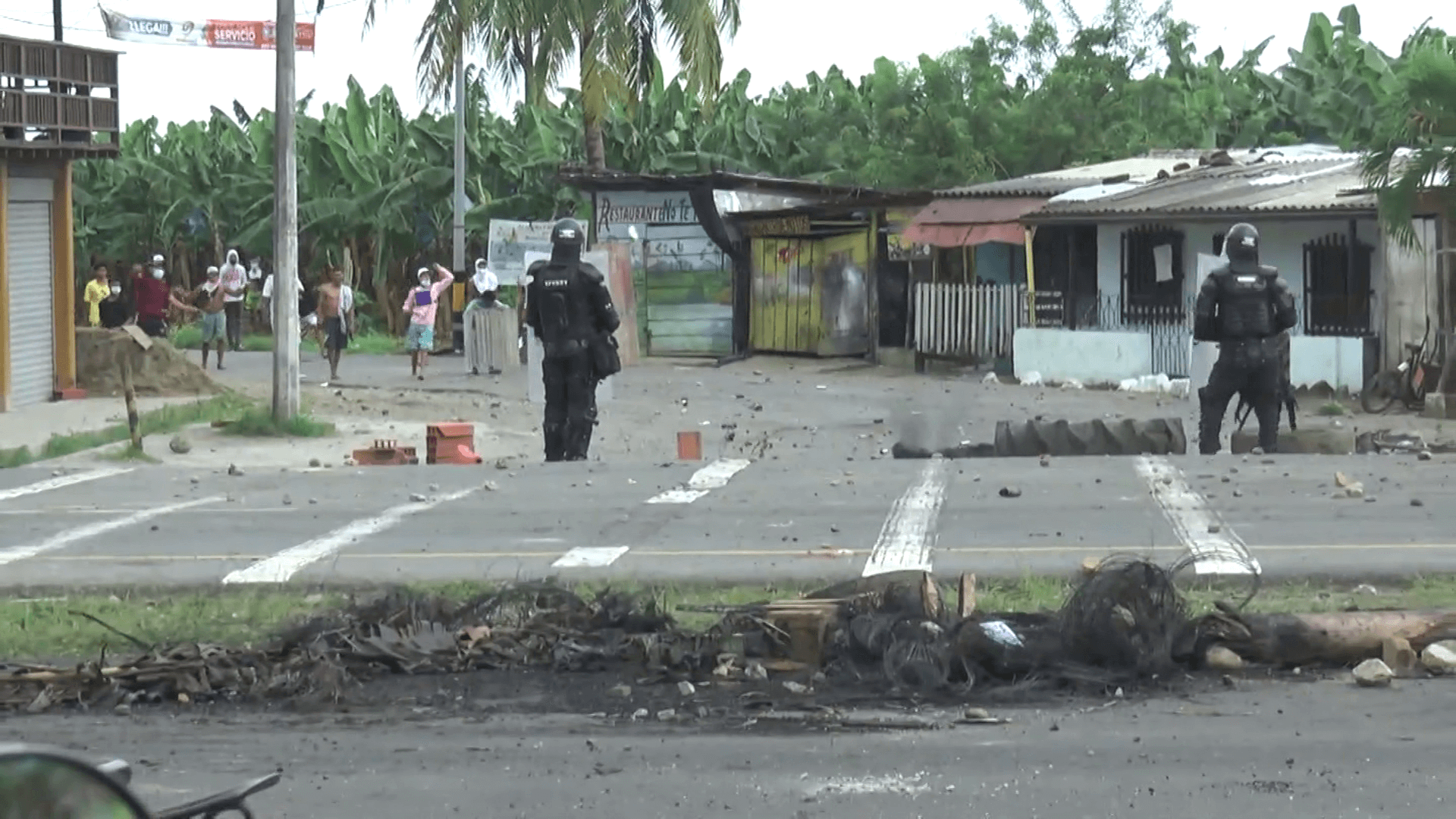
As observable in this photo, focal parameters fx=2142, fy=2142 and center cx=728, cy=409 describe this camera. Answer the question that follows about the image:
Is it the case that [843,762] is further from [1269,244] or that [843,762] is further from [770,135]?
[770,135]

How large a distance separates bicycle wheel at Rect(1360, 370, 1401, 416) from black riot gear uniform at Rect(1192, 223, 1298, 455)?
9.74m

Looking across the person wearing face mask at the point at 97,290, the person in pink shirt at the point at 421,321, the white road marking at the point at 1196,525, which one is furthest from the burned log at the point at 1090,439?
the person wearing face mask at the point at 97,290

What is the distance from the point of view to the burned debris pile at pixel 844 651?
27.4 feet

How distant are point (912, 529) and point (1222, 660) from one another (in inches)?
189

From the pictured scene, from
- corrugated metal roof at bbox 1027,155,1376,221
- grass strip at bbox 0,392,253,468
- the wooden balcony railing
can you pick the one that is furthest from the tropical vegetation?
grass strip at bbox 0,392,253,468

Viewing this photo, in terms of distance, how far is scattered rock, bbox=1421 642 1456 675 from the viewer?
8.39m

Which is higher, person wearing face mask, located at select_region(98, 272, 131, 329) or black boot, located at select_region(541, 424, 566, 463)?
person wearing face mask, located at select_region(98, 272, 131, 329)

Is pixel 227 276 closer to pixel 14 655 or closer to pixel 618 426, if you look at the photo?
pixel 618 426

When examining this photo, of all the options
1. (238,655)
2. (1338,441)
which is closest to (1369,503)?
(1338,441)

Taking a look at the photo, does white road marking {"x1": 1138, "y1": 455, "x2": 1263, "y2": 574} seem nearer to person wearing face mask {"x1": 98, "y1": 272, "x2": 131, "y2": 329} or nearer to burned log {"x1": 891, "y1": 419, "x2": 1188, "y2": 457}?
burned log {"x1": 891, "y1": 419, "x2": 1188, "y2": 457}

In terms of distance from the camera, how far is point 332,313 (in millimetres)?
32125

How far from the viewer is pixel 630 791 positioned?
687 centimetres

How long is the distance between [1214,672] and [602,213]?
32.3m

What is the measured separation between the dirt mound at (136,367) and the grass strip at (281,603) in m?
16.8
